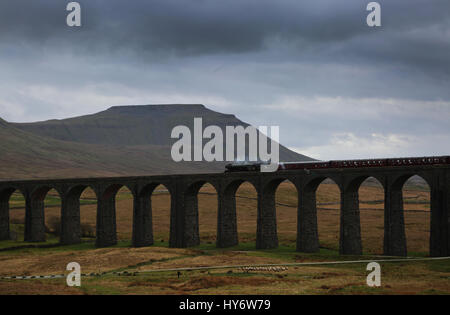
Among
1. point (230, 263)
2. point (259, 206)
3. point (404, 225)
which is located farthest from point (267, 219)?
point (404, 225)

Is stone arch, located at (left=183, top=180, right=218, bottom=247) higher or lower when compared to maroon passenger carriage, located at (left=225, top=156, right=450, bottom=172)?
lower

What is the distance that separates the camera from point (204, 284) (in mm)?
38969

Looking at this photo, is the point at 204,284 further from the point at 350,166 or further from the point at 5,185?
the point at 5,185

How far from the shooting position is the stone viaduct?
52375 millimetres

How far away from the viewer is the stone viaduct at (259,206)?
52.4m

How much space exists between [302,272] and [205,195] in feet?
265

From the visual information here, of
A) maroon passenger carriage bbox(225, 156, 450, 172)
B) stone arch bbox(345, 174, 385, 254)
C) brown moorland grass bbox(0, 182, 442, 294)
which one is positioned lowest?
brown moorland grass bbox(0, 182, 442, 294)

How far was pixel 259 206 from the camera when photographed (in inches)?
2562

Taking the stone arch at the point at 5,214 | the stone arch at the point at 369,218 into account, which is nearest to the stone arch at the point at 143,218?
the stone arch at the point at 5,214

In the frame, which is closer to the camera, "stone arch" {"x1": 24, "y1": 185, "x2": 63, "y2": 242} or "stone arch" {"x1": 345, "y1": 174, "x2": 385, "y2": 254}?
"stone arch" {"x1": 345, "y1": 174, "x2": 385, "y2": 254}

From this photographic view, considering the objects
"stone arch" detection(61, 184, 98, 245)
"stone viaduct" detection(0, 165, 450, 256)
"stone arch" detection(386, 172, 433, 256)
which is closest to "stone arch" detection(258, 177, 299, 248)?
"stone viaduct" detection(0, 165, 450, 256)

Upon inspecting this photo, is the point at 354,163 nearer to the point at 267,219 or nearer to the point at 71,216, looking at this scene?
the point at 267,219

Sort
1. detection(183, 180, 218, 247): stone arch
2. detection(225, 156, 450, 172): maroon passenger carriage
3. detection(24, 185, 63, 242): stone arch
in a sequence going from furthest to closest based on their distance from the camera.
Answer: detection(24, 185, 63, 242): stone arch → detection(183, 180, 218, 247): stone arch → detection(225, 156, 450, 172): maroon passenger carriage

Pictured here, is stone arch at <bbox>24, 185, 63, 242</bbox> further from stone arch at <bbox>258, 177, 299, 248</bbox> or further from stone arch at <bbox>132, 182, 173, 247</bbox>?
stone arch at <bbox>258, 177, 299, 248</bbox>
